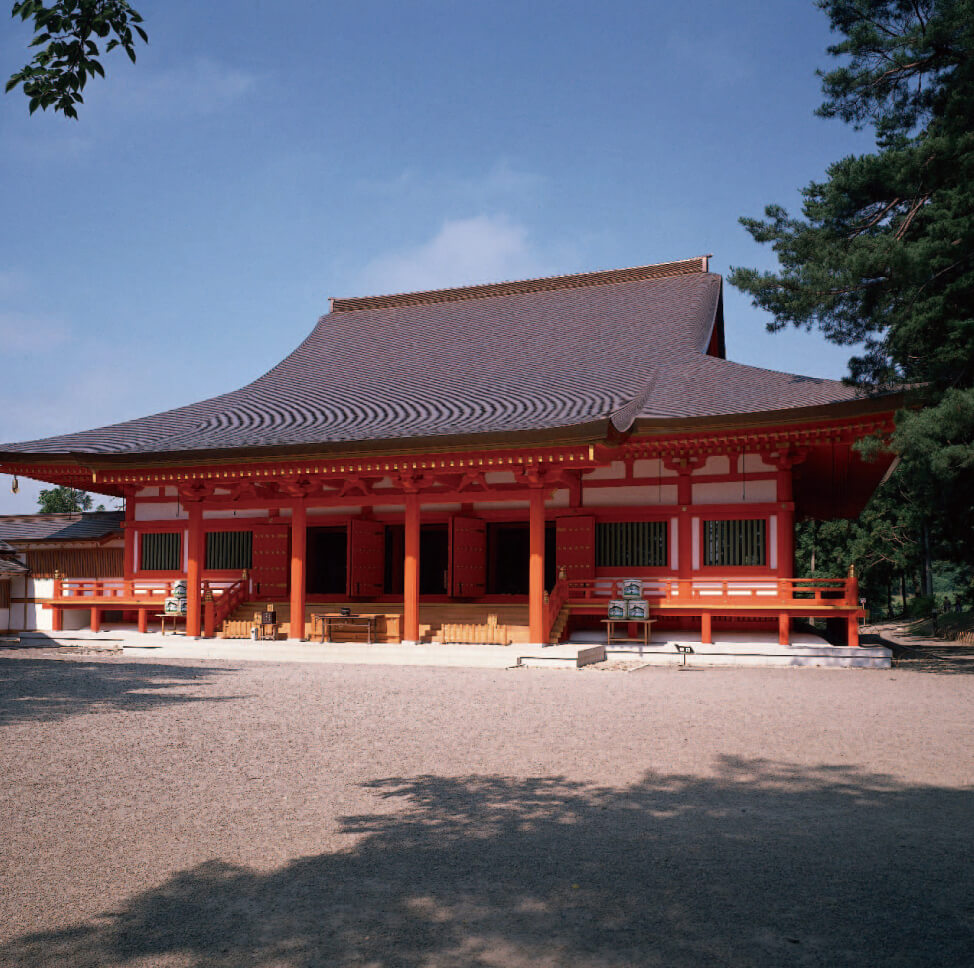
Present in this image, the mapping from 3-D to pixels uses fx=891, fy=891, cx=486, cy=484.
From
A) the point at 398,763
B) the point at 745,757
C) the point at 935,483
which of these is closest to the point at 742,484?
the point at 935,483

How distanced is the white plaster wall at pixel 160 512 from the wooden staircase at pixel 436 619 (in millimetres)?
2857

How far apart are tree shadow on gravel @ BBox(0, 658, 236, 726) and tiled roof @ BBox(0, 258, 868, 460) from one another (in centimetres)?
457

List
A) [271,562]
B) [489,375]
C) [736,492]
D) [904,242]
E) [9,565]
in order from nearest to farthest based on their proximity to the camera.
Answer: [904,242], [736,492], [271,562], [489,375], [9,565]

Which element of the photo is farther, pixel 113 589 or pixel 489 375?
pixel 113 589

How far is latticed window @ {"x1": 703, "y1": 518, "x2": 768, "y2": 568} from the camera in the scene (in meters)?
16.5

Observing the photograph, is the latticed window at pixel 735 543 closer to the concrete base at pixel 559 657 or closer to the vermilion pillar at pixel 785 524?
the vermilion pillar at pixel 785 524

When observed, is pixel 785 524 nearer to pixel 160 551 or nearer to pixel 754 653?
pixel 754 653

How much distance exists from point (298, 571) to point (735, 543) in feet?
27.3

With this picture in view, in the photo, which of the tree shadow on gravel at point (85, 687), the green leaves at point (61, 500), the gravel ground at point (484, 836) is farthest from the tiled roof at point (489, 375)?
the green leaves at point (61, 500)

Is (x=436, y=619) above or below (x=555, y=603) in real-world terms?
below

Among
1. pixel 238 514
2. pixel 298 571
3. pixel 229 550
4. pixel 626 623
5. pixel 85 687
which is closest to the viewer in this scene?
pixel 85 687


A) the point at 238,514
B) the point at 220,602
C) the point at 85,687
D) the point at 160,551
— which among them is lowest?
the point at 85,687

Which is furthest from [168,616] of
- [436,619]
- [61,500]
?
[61,500]

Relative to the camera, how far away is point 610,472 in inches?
696
